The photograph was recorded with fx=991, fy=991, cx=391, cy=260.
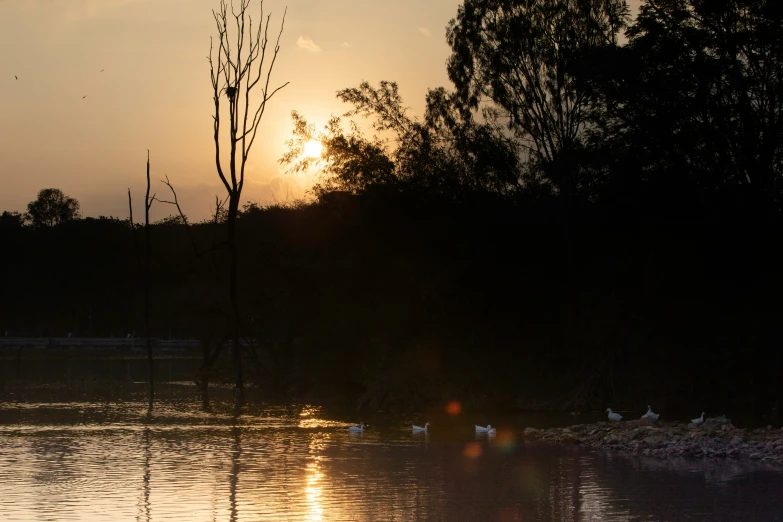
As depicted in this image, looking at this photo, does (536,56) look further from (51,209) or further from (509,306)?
(51,209)

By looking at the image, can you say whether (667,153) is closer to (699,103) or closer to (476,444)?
(699,103)

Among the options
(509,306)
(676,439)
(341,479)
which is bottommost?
(341,479)

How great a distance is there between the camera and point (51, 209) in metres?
113

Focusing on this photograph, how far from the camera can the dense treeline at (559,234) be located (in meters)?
26.9

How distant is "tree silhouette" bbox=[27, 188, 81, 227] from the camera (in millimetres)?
111562

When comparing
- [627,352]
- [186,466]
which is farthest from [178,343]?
[186,466]

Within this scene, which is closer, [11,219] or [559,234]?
[559,234]

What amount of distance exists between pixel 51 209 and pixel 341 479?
352ft

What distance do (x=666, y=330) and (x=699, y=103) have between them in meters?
6.39

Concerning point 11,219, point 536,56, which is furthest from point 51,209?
point 536,56

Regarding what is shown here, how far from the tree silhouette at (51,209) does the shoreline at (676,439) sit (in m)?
101

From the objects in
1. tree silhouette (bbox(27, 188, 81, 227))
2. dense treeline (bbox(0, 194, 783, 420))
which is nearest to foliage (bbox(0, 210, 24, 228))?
tree silhouette (bbox(27, 188, 81, 227))

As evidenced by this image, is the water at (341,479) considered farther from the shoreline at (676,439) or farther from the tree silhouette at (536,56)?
the tree silhouette at (536,56)

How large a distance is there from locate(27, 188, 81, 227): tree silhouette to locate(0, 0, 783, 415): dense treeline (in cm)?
8192
